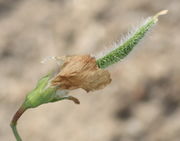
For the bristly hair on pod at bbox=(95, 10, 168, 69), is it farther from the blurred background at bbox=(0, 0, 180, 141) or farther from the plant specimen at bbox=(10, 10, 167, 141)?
the blurred background at bbox=(0, 0, 180, 141)

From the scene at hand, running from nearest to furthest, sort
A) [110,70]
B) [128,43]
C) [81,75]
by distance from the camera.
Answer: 1. [128,43]
2. [81,75]
3. [110,70]

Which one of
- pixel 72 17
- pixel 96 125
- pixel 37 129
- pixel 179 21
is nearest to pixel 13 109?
pixel 37 129

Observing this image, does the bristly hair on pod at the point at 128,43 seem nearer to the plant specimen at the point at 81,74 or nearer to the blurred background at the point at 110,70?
the plant specimen at the point at 81,74

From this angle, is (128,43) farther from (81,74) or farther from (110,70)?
(110,70)

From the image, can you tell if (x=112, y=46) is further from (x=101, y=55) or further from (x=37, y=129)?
(x=37, y=129)

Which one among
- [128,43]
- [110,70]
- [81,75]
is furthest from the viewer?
[110,70]

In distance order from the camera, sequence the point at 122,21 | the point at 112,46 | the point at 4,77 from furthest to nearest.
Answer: the point at 122,21 → the point at 4,77 → the point at 112,46

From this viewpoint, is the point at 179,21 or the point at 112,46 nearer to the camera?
the point at 112,46

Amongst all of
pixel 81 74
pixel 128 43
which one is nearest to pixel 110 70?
pixel 81 74
